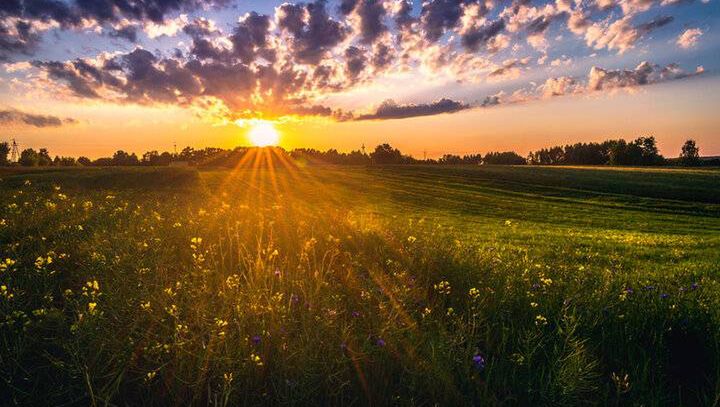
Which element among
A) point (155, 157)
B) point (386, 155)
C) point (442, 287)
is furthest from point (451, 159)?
point (442, 287)

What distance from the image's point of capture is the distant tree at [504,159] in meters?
151

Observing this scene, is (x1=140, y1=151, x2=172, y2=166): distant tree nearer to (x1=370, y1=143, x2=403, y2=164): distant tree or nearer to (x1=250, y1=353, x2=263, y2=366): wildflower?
(x1=370, y1=143, x2=403, y2=164): distant tree

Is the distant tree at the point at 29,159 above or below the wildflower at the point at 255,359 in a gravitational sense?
above

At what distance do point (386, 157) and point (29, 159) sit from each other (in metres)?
91.5

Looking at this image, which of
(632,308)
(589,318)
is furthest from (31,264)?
(632,308)

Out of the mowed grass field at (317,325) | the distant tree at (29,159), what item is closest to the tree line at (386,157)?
the distant tree at (29,159)

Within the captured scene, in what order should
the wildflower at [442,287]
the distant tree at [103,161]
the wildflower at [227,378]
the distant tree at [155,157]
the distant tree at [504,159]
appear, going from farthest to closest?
the distant tree at [504,159], the distant tree at [155,157], the distant tree at [103,161], the wildflower at [442,287], the wildflower at [227,378]

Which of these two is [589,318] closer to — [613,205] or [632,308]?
[632,308]

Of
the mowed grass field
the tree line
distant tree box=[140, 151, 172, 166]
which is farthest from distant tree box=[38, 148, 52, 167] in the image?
the mowed grass field

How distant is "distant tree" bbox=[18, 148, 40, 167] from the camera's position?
10619cm

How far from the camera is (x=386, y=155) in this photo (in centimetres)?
12306

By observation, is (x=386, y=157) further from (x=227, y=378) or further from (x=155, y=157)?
(x=227, y=378)

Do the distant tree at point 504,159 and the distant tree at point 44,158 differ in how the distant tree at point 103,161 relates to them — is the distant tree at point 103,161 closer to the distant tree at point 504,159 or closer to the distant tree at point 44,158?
the distant tree at point 44,158

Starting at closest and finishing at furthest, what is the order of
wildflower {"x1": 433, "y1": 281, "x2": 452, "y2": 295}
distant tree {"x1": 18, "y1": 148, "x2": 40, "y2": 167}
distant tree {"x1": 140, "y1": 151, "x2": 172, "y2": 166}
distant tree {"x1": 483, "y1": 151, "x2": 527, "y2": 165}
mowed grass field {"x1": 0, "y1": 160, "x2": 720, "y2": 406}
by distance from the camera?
mowed grass field {"x1": 0, "y1": 160, "x2": 720, "y2": 406} < wildflower {"x1": 433, "y1": 281, "x2": 452, "y2": 295} < distant tree {"x1": 18, "y1": 148, "x2": 40, "y2": 167} < distant tree {"x1": 140, "y1": 151, "x2": 172, "y2": 166} < distant tree {"x1": 483, "y1": 151, "x2": 527, "y2": 165}
